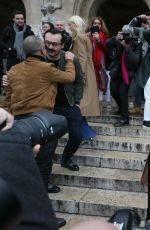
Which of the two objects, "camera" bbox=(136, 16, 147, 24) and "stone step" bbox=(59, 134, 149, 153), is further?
"camera" bbox=(136, 16, 147, 24)

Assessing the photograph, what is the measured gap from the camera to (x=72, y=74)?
512cm

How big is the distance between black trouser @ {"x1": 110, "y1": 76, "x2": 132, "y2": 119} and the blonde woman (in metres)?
0.36

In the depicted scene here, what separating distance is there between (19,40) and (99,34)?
1279 millimetres

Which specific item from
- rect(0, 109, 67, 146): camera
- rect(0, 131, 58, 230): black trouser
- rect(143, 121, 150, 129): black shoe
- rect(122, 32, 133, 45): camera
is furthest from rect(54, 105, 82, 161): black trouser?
rect(0, 131, 58, 230): black trouser

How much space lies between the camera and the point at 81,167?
19.6ft

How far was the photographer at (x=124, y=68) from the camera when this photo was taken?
6.83m

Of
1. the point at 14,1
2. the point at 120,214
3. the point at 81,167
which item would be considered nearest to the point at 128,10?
the point at 14,1

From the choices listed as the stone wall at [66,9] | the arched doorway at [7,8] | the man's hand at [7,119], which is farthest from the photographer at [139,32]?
the arched doorway at [7,8]

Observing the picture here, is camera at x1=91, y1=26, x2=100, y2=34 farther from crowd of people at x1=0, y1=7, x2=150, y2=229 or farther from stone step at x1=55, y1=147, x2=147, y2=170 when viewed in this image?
stone step at x1=55, y1=147, x2=147, y2=170

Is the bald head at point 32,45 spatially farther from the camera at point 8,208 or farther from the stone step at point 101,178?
the camera at point 8,208

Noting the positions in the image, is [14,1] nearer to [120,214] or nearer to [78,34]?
[78,34]

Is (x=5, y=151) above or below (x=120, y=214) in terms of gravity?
above

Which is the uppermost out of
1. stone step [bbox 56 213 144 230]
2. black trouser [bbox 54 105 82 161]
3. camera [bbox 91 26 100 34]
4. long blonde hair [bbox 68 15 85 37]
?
long blonde hair [bbox 68 15 85 37]

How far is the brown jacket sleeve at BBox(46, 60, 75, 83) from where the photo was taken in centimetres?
483
